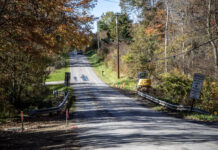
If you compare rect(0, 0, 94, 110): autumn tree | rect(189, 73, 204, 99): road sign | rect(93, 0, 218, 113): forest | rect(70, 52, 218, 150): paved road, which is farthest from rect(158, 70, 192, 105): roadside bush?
rect(0, 0, 94, 110): autumn tree

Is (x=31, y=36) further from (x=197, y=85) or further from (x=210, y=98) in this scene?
(x=210, y=98)

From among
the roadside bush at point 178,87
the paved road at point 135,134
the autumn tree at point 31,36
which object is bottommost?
the paved road at point 135,134

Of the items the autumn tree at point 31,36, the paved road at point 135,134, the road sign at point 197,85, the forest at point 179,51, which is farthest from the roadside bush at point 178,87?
the autumn tree at point 31,36

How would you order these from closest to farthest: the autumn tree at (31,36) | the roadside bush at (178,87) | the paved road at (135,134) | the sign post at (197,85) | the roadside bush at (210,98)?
the paved road at (135,134), the autumn tree at (31,36), the sign post at (197,85), the roadside bush at (210,98), the roadside bush at (178,87)

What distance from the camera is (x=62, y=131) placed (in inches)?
456

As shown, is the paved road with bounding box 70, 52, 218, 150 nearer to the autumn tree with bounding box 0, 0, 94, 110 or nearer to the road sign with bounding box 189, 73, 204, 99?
the road sign with bounding box 189, 73, 204, 99

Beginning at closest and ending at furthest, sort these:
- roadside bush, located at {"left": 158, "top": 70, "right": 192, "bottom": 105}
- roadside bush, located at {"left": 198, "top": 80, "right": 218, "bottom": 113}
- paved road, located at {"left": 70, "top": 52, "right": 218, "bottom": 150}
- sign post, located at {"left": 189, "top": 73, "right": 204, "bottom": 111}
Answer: paved road, located at {"left": 70, "top": 52, "right": 218, "bottom": 150}
sign post, located at {"left": 189, "top": 73, "right": 204, "bottom": 111}
roadside bush, located at {"left": 198, "top": 80, "right": 218, "bottom": 113}
roadside bush, located at {"left": 158, "top": 70, "right": 192, "bottom": 105}

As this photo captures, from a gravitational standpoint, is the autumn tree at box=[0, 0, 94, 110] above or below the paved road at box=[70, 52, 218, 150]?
above

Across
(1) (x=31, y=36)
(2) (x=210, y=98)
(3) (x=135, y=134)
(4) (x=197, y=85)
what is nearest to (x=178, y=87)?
(2) (x=210, y=98)

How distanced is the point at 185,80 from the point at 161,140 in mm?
13260

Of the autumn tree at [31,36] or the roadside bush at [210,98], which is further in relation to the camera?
the roadside bush at [210,98]

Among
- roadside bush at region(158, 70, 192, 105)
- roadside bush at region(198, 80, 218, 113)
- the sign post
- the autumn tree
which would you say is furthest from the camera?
roadside bush at region(158, 70, 192, 105)

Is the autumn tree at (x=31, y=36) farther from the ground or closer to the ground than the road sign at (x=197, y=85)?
farther from the ground

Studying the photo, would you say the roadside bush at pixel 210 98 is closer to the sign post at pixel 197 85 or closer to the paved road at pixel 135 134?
the sign post at pixel 197 85
